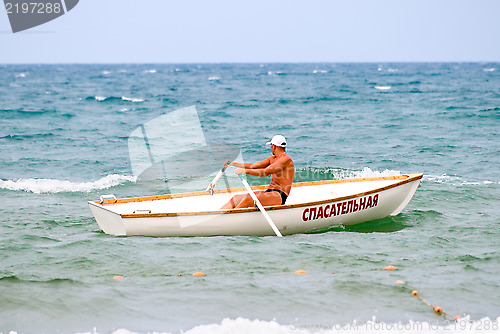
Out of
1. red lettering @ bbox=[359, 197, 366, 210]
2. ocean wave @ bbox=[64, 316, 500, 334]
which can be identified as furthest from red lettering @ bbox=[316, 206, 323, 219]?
ocean wave @ bbox=[64, 316, 500, 334]

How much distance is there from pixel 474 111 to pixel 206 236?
83.0 ft

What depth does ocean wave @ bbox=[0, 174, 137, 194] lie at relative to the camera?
14133 millimetres

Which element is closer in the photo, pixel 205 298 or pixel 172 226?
pixel 205 298

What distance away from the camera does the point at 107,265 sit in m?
8.54

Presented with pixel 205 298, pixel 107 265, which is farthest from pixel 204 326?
pixel 107 265

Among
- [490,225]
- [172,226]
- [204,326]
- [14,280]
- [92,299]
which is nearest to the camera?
[204,326]

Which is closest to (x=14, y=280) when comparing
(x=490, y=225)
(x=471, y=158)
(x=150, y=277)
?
(x=150, y=277)

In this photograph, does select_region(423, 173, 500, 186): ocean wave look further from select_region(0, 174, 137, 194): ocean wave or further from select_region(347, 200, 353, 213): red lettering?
select_region(0, 174, 137, 194): ocean wave

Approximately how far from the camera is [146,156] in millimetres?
19953

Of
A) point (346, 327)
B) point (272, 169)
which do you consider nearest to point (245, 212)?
point (272, 169)

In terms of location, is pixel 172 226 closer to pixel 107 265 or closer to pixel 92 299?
pixel 107 265

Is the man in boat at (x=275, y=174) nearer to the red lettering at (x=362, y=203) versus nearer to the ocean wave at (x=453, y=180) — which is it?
the red lettering at (x=362, y=203)

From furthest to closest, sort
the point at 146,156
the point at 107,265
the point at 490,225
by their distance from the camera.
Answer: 1. the point at 146,156
2. the point at 490,225
3. the point at 107,265

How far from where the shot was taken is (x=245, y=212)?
951 cm
